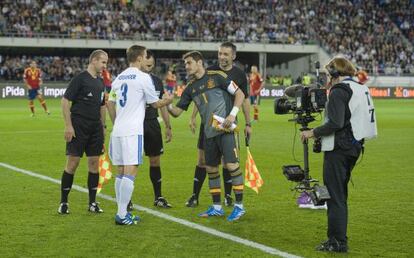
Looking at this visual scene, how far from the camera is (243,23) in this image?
57906 millimetres

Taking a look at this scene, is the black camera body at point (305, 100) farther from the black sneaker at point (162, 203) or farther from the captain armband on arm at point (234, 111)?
the black sneaker at point (162, 203)

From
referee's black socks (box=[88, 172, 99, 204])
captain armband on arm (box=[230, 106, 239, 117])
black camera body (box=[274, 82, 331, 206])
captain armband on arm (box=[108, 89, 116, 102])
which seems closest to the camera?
black camera body (box=[274, 82, 331, 206])

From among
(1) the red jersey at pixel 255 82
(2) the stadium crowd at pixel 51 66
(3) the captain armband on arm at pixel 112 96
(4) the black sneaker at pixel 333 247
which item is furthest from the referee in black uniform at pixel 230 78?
(2) the stadium crowd at pixel 51 66

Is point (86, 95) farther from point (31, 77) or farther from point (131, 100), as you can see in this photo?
point (31, 77)

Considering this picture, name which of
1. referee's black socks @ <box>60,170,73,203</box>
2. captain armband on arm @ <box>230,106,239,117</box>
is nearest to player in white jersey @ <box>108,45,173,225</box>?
captain armband on arm @ <box>230,106,239,117</box>

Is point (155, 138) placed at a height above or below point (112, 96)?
below

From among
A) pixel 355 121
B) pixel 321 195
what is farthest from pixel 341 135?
pixel 321 195

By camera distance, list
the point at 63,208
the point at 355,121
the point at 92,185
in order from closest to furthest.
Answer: the point at 355,121 → the point at 63,208 → the point at 92,185

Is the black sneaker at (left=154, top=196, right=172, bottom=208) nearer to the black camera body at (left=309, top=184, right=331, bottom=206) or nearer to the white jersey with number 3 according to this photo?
the white jersey with number 3

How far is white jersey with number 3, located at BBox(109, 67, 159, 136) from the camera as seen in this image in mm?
8117

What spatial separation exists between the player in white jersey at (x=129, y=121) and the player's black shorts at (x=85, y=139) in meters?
0.95

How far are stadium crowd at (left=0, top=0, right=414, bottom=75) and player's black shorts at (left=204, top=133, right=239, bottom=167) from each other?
42.3m

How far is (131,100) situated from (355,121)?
2.71m

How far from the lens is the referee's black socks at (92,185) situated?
9.17m
